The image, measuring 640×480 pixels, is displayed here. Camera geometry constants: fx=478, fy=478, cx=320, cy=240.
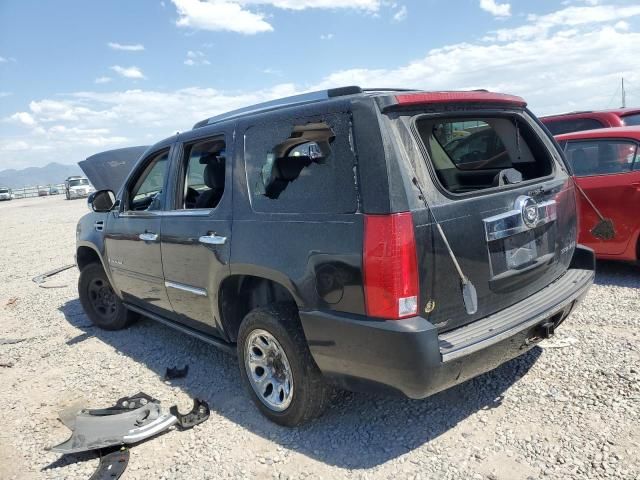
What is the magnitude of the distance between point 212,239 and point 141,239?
122 centimetres

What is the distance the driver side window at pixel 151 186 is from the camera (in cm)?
406

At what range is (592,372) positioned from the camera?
130 inches

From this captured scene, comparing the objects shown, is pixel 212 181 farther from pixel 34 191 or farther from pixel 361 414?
pixel 34 191

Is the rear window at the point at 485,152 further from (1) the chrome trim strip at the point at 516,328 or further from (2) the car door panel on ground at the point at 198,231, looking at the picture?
(2) the car door panel on ground at the point at 198,231

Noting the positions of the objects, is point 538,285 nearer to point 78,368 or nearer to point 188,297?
point 188,297

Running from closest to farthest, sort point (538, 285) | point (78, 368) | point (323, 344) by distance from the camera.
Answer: point (323, 344), point (538, 285), point (78, 368)

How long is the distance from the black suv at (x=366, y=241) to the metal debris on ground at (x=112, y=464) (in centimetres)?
86

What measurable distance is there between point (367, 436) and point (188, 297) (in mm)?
1697

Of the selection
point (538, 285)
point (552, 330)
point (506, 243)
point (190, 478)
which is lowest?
point (190, 478)

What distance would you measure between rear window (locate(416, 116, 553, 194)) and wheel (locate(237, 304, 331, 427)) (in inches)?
55.8

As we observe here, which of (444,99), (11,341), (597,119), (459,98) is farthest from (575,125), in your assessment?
(11,341)

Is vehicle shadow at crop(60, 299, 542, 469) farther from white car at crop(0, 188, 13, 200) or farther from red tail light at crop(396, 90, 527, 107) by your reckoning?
Answer: white car at crop(0, 188, 13, 200)

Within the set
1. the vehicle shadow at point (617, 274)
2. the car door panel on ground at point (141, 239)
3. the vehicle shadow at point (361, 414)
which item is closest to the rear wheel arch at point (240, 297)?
the vehicle shadow at point (361, 414)

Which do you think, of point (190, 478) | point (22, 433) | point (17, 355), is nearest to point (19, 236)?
point (17, 355)
